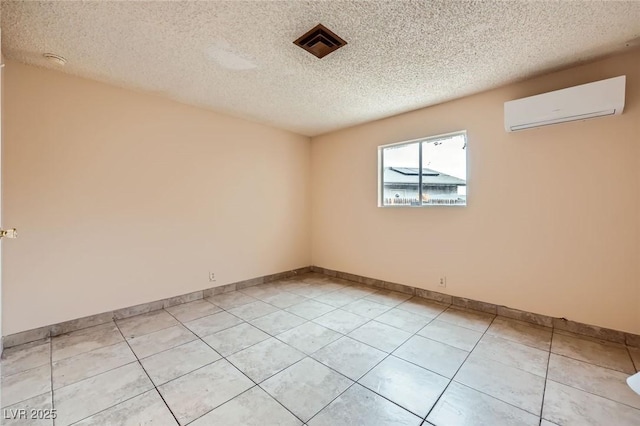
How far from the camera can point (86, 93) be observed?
2.71 metres

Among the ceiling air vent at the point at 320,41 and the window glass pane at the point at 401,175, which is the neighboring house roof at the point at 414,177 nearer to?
the window glass pane at the point at 401,175

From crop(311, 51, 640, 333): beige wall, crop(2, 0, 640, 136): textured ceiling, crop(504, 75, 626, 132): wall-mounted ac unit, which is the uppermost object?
crop(2, 0, 640, 136): textured ceiling

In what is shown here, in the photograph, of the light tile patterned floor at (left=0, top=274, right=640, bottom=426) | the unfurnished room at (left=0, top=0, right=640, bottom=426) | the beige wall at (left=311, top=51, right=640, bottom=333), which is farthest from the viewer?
the beige wall at (left=311, top=51, right=640, bottom=333)

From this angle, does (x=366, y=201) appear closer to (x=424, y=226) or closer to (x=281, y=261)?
(x=424, y=226)

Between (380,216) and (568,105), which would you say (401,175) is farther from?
(568,105)

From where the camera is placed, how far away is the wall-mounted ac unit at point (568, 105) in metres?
2.21

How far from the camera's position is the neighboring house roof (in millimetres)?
3422

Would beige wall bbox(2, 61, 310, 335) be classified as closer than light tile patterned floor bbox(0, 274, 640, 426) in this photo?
No

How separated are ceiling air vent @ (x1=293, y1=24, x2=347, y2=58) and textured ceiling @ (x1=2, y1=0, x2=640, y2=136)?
0.04 meters

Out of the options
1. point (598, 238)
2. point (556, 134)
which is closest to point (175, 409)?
point (598, 238)

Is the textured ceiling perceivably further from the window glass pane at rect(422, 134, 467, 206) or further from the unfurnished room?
the window glass pane at rect(422, 134, 467, 206)

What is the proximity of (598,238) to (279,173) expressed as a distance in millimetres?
4062

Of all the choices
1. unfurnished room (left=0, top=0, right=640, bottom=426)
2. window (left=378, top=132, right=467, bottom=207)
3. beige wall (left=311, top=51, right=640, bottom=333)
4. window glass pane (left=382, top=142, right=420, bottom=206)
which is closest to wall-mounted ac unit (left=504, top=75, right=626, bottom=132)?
unfurnished room (left=0, top=0, right=640, bottom=426)

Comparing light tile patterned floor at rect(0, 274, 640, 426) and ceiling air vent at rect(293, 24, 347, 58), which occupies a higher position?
ceiling air vent at rect(293, 24, 347, 58)
